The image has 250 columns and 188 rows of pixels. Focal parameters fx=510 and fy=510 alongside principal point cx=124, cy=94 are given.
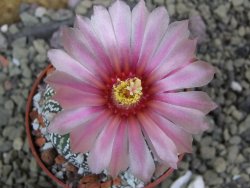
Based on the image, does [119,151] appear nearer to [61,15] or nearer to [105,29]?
[105,29]

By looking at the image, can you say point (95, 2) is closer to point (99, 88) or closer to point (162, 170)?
point (162, 170)

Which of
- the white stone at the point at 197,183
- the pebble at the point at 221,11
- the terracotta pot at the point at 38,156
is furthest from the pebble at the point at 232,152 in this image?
the pebble at the point at 221,11

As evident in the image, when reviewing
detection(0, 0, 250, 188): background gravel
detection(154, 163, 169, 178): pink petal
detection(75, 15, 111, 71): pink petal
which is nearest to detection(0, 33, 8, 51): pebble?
detection(0, 0, 250, 188): background gravel

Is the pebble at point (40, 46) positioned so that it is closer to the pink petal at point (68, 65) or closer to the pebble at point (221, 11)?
the pebble at point (221, 11)

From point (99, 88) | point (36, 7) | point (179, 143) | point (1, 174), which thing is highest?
point (36, 7)

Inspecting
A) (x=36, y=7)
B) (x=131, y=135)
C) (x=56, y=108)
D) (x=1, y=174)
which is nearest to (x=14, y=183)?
(x=1, y=174)

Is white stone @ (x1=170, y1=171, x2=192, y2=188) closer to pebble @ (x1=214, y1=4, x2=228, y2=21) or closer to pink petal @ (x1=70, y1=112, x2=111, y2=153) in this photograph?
pebble @ (x1=214, y1=4, x2=228, y2=21)
